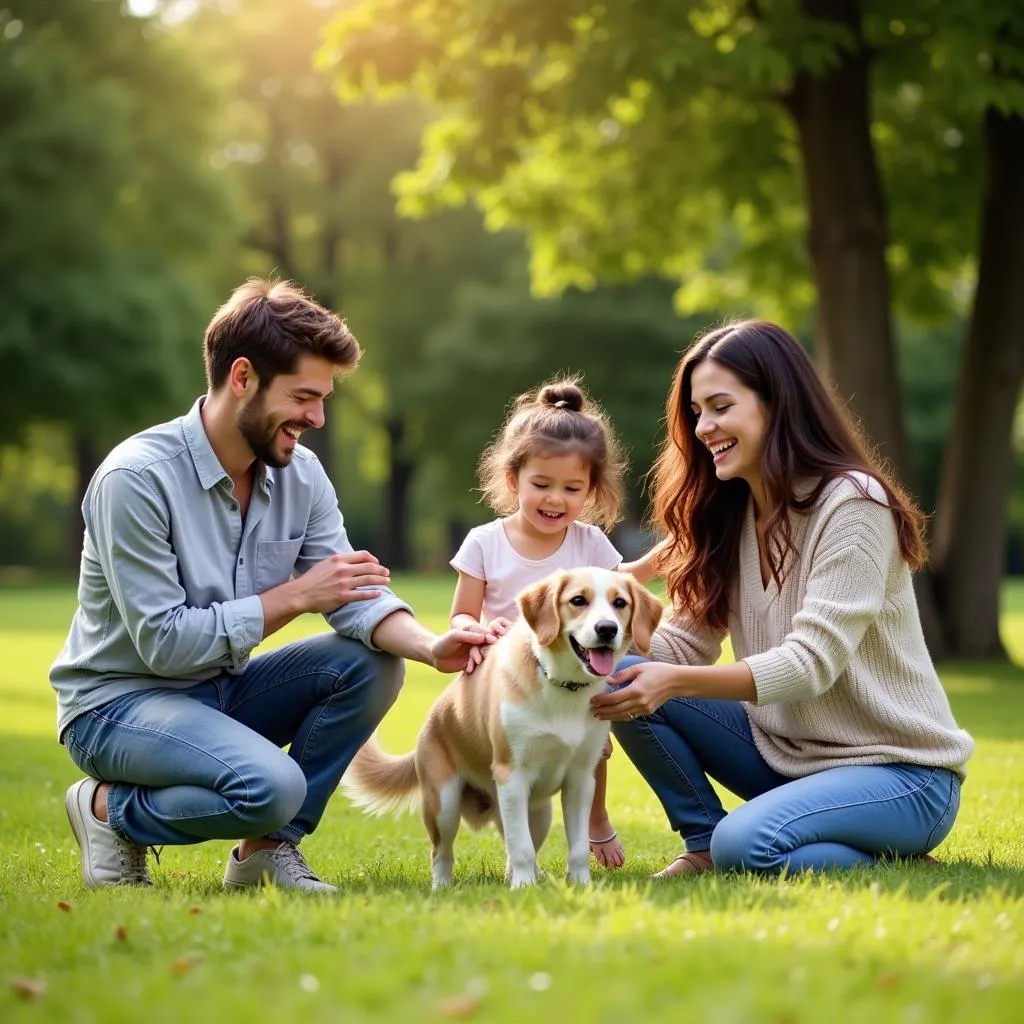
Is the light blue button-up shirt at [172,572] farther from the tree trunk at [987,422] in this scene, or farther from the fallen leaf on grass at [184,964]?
the tree trunk at [987,422]

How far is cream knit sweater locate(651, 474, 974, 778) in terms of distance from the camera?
4660 millimetres

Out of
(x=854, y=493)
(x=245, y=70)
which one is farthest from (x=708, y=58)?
(x=245, y=70)

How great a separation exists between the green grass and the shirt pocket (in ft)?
3.58

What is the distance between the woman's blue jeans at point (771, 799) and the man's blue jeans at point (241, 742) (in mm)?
1028

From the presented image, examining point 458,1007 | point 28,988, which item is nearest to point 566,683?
point 458,1007

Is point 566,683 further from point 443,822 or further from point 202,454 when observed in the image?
point 202,454

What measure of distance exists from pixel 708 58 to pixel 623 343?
26431mm

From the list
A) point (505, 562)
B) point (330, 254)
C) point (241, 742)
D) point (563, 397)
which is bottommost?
point (241, 742)

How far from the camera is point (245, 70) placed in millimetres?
39188

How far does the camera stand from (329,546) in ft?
17.8

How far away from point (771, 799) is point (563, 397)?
208 centimetres

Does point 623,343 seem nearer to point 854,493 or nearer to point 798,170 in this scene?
point 798,170

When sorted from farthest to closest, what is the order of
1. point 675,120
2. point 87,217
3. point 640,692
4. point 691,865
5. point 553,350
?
point 553,350
point 87,217
point 675,120
point 691,865
point 640,692

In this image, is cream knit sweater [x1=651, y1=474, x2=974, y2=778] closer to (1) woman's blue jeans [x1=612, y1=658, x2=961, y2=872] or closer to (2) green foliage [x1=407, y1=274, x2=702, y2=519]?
(1) woman's blue jeans [x1=612, y1=658, x2=961, y2=872]
